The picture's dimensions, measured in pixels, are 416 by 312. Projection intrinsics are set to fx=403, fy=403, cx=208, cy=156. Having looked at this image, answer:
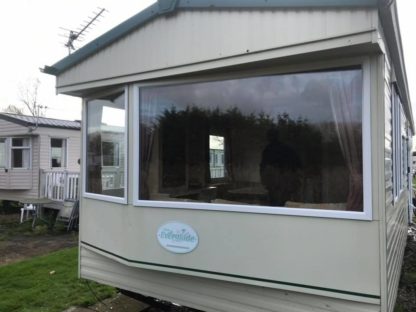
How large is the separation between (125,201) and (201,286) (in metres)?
0.90

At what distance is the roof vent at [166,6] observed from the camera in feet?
9.82

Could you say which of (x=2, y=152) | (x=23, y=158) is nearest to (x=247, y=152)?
(x=23, y=158)

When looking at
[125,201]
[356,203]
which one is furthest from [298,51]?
[125,201]

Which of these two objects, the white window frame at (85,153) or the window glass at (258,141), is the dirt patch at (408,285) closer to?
the window glass at (258,141)

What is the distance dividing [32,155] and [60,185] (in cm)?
186

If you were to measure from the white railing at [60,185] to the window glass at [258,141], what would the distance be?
713cm

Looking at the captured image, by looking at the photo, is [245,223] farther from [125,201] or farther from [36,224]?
[36,224]

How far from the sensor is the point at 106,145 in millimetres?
3688

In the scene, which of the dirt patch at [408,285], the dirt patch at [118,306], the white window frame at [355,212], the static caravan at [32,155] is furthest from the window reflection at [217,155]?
the static caravan at [32,155]

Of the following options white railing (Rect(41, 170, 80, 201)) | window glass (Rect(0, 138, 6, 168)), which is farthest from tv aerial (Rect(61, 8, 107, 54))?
window glass (Rect(0, 138, 6, 168))

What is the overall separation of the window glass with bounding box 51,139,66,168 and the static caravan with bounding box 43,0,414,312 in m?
9.18

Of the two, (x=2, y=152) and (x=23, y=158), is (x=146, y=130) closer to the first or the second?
(x=23, y=158)

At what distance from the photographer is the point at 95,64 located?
3.51 meters

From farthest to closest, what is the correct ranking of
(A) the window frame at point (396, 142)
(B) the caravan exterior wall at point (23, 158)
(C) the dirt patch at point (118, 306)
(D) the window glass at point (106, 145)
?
1. (B) the caravan exterior wall at point (23, 158)
2. (C) the dirt patch at point (118, 306)
3. (A) the window frame at point (396, 142)
4. (D) the window glass at point (106, 145)
